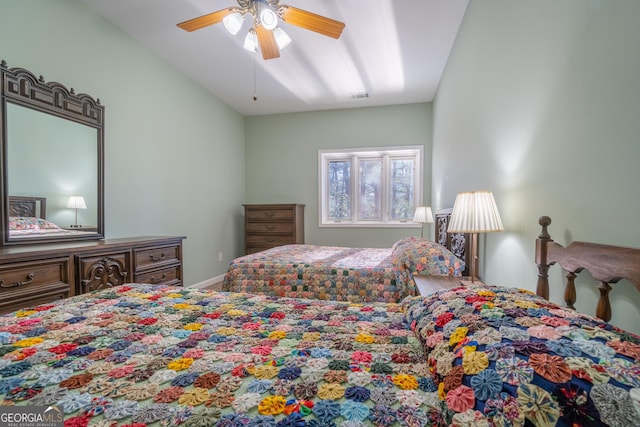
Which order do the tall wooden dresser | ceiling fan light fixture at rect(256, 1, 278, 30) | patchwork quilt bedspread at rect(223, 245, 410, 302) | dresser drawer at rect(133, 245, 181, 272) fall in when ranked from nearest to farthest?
ceiling fan light fixture at rect(256, 1, 278, 30)
patchwork quilt bedspread at rect(223, 245, 410, 302)
dresser drawer at rect(133, 245, 181, 272)
the tall wooden dresser

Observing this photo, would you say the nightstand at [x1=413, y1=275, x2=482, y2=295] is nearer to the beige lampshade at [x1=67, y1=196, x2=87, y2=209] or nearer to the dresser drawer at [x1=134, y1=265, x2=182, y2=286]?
the dresser drawer at [x1=134, y1=265, x2=182, y2=286]

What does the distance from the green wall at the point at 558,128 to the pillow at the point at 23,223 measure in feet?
9.95

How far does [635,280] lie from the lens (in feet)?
2.27

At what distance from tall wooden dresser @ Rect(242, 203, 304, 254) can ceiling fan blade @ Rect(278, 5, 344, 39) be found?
8.91 feet

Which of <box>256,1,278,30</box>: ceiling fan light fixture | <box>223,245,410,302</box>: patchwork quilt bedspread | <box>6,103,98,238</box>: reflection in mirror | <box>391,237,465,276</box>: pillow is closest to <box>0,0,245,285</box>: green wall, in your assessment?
<box>6,103,98,238</box>: reflection in mirror

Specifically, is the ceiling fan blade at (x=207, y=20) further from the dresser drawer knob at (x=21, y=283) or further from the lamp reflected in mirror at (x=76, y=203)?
the dresser drawer knob at (x=21, y=283)

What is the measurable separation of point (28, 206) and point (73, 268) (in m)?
0.58

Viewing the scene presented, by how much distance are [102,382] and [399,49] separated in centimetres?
342

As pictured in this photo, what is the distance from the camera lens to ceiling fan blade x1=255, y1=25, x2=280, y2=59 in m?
2.15

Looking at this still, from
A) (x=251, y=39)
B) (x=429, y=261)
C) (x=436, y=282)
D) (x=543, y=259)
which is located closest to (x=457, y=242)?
(x=429, y=261)

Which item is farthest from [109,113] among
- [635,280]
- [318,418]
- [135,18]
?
[635,280]

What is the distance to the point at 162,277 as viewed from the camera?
264cm

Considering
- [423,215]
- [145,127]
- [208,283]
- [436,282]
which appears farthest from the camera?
[208,283]

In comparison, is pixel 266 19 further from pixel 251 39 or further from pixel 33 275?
pixel 33 275
